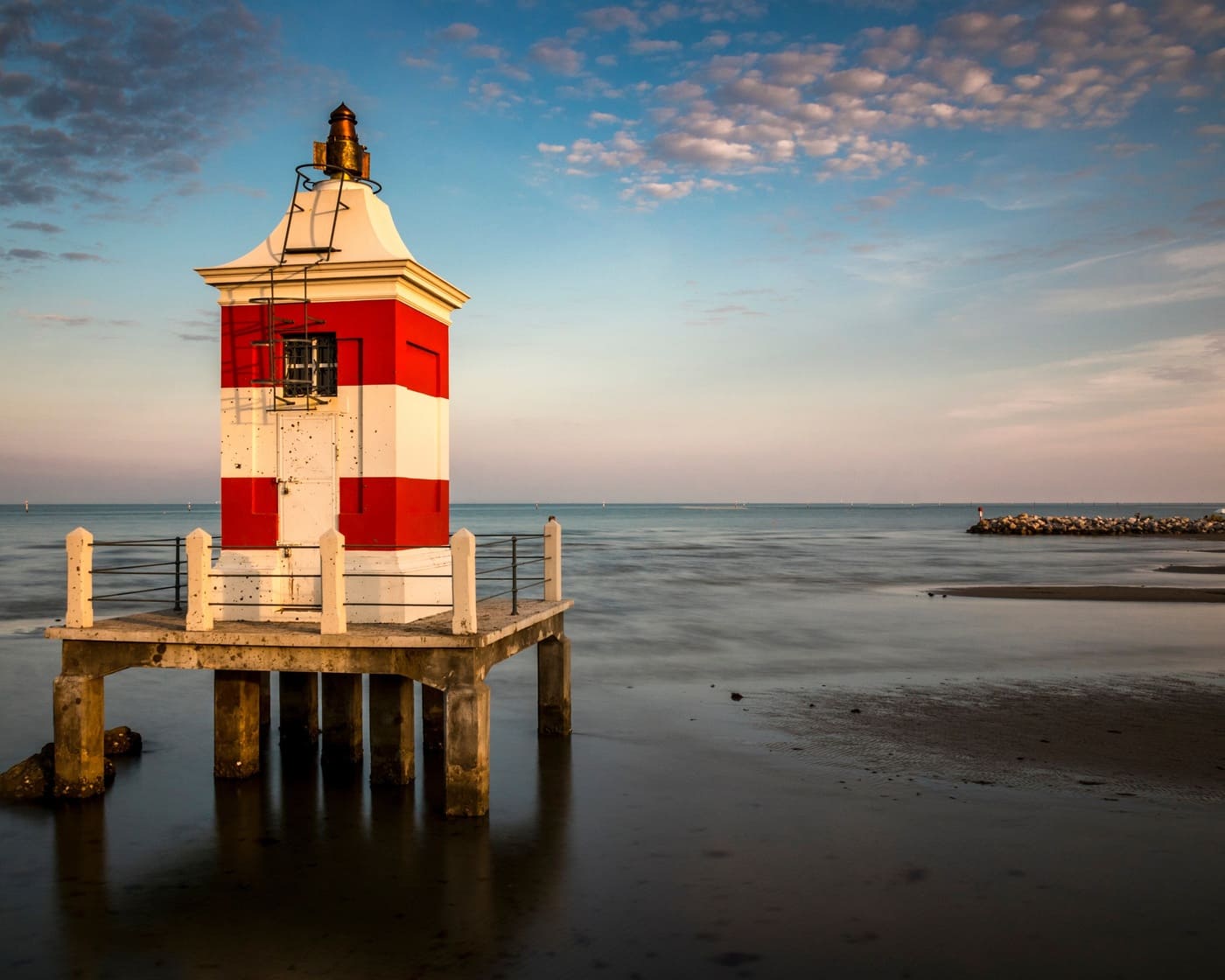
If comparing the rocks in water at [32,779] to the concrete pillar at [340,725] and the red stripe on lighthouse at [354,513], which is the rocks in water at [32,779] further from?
the red stripe on lighthouse at [354,513]

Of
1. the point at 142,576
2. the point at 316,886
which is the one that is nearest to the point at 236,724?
the point at 316,886

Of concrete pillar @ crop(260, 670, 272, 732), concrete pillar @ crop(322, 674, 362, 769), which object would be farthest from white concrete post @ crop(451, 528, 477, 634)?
concrete pillar @ crop(260, 670, 272, 732)

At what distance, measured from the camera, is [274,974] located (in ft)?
23.5

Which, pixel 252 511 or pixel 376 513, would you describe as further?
pixel 252 511

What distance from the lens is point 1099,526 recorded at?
78625 mm

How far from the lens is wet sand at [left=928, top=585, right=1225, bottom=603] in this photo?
98.7 feet

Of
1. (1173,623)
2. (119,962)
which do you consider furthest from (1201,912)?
(1173,623)

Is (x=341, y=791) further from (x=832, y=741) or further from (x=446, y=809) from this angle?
(x=832, y=741)

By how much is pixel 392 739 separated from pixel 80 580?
3.85 m

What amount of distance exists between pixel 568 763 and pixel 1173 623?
61.6ft

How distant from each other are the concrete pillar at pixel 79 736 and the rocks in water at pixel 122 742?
7.69 feet

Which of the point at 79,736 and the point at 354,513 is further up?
the point at 354,513

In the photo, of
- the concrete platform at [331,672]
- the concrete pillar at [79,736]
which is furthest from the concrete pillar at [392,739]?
the concrete pillar at [79,736]

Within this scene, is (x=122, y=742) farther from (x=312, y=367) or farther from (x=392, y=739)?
(x=312, y=367)
